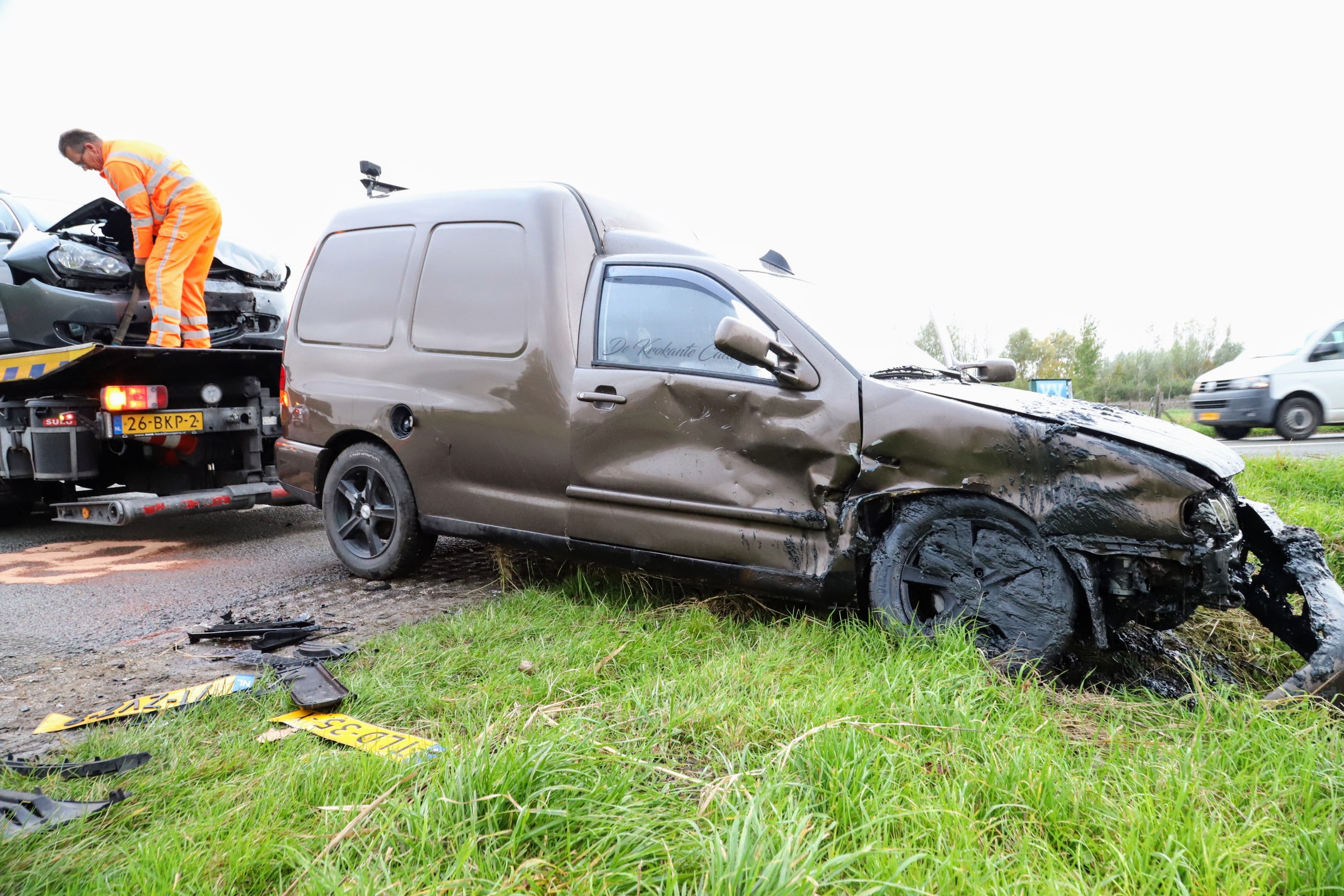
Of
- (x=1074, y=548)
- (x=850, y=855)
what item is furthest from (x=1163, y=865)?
(x=1074, y=548)

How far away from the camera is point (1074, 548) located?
2.79 m

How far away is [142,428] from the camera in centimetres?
538

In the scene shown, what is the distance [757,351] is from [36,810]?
244cm

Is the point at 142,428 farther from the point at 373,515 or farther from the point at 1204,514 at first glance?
the point at 1204,514

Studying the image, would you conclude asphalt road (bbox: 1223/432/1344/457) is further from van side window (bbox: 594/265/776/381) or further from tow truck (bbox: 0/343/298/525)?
tow truck (bbox: 0/343/298/525)

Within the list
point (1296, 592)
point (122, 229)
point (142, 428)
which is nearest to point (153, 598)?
point (142, 428)

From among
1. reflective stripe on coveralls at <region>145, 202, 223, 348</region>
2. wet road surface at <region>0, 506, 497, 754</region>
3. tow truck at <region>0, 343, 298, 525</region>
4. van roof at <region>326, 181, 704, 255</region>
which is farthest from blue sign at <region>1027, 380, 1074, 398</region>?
reflective stripe on coveralls at <region>145, 202, 223, 348</region>

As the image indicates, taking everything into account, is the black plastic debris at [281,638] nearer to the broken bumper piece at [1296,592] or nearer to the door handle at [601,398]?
the door handle at [601,398]

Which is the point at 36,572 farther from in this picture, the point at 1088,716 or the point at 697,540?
the point at 1088,716

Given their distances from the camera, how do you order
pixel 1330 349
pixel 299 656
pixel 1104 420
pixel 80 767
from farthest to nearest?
pixel 1330 349
pixel 299 656
pixel 1104 420
pixel 80 767

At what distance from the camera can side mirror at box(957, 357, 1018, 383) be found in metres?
4.45

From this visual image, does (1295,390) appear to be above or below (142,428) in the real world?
above

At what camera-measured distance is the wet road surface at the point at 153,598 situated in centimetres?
308

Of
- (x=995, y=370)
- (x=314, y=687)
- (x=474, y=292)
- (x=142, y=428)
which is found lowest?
(x=314, y=687)
